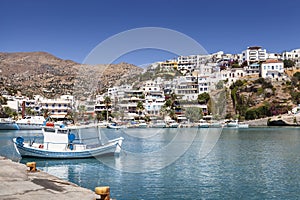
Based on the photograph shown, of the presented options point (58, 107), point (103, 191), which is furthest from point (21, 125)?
point (103, 191)

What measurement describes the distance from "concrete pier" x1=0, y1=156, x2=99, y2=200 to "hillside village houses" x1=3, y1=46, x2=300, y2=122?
13.2 meters

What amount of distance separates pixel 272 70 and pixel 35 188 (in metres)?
82.6

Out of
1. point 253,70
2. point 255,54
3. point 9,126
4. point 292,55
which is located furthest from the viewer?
point 292,55

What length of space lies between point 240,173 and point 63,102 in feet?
211

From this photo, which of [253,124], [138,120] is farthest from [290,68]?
[138,120]

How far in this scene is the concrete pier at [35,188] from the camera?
26.0 ft

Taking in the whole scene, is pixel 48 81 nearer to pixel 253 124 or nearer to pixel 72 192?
pixel 253 124

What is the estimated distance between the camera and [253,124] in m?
71.5

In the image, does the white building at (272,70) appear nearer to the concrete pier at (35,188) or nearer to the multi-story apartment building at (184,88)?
the multi-story apartment building at (184,88)

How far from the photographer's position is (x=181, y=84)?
2411cm

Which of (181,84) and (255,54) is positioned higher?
(255,54)

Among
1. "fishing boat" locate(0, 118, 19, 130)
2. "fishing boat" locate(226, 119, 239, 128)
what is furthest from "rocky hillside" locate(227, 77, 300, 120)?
"fishing boat" locate(0, 118, 19, 130)

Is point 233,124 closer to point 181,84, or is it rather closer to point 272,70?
point 272,70

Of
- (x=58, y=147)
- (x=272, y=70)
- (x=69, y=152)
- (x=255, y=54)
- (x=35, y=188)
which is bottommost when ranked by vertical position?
(x=69, y=152)
